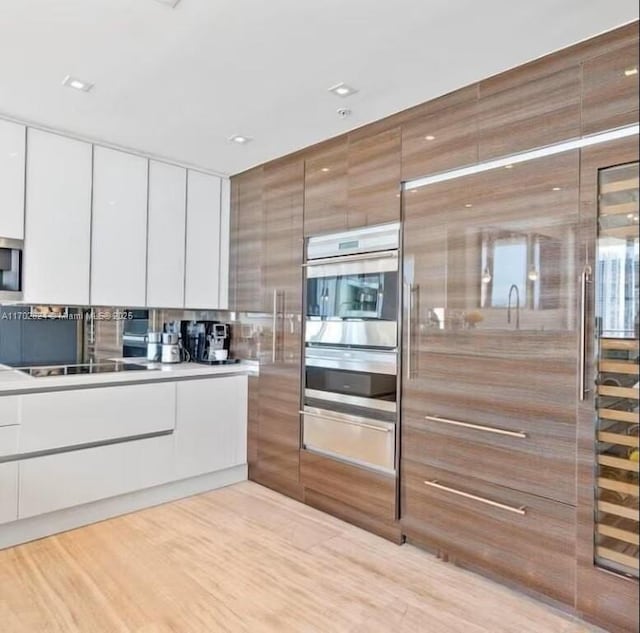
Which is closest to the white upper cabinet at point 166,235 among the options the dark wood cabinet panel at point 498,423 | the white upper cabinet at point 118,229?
the white upper cabinet at point 118,229

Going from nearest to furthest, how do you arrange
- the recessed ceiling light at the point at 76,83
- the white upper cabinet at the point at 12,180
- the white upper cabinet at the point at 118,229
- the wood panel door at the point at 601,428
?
the wood panel door at the point at 601,428 < the recessed ceiling light at the point at 76,83 < the white upper cabinet at the point at 12,180 < the white upper cabinet at the point at 118,229

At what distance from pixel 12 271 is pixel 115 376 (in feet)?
2.90

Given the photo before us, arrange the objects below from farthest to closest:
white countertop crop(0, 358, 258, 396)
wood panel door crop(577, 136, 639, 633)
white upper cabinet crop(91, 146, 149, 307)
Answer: white upper cabinet crop(91, 146, 149, 307)
white countertop crop(0, 358, 258, 396)
wood panel door crop(577, 136, 639, 633)

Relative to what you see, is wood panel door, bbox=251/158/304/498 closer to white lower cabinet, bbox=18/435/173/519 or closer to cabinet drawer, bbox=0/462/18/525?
white lower cabinet, bbox=18/435/173/519

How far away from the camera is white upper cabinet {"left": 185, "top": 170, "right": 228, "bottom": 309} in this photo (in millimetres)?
3709

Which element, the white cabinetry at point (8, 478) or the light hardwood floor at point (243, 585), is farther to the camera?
the white cabinetry at point (8, 478)

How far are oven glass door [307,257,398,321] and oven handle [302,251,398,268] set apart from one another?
19 mm

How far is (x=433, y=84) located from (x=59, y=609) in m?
2.96

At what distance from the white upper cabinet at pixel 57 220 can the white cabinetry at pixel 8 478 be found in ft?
2.72

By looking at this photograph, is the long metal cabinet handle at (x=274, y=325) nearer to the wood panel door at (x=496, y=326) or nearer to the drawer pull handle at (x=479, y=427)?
the wood panel door at (x=496, y=326)

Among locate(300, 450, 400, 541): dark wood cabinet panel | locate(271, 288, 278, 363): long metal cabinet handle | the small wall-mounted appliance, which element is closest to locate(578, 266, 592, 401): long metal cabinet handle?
locate(300, 450, 400, 541): dark wood cabinet panel

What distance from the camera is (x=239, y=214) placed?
153 inches

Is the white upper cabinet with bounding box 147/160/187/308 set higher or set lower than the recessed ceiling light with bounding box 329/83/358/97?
lower

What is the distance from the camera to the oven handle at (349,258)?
273 cm
